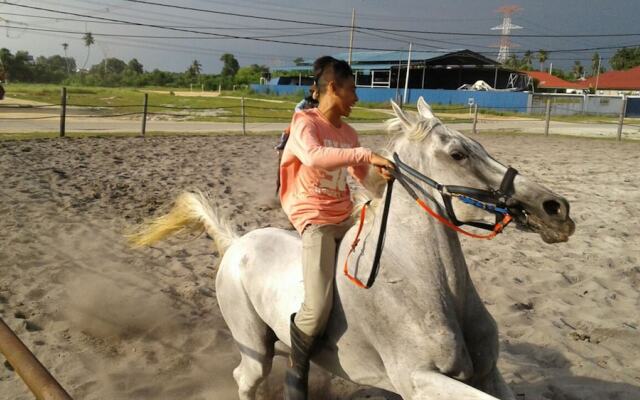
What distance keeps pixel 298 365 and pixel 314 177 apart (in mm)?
1137

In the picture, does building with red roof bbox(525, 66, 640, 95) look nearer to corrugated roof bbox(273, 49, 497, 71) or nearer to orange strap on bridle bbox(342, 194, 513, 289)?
corrugated roof bbox(273, 49, 497, 71)

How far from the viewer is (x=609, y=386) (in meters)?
3.80

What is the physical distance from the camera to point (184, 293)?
17.5 ft

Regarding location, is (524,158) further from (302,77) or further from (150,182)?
(302,77)

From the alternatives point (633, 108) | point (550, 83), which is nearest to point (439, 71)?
point (633, 108)

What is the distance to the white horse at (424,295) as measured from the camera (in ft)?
7.91

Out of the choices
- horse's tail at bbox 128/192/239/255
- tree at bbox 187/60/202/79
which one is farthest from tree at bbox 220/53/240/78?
horse's tail at bbox 128/192/239/255

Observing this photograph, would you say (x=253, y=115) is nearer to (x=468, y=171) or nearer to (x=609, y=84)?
(x=468, y=171)

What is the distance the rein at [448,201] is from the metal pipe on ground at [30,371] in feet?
4.99

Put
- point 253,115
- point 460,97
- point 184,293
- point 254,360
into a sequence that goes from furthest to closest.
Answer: point 460,97, point 253,115, point 184,293, point 254,360

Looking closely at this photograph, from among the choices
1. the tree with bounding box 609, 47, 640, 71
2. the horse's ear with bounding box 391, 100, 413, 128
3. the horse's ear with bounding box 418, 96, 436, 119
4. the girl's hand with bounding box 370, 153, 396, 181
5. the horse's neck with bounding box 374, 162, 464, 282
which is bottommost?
the horse's neck with bounding box 374, 162, 464, 282

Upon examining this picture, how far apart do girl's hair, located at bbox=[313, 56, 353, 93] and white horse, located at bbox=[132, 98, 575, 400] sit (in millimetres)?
374

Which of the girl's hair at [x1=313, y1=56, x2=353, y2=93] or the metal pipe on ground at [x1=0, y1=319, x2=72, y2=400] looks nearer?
the metal pipe on ground at [x1=0, y1=319, x2=72, y2=400]

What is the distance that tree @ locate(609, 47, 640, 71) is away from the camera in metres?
95.8
